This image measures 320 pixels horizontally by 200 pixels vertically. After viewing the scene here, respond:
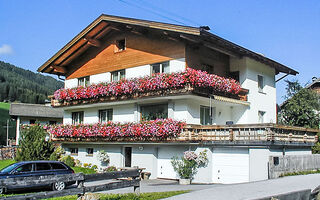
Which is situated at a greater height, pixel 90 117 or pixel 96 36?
pixel 96 36

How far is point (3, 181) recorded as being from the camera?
9.98 meters

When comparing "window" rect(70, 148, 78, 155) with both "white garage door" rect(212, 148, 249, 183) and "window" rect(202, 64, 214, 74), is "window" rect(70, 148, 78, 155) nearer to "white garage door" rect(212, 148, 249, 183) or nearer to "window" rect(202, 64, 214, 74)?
"window" rect(202, 64, 214, 74)

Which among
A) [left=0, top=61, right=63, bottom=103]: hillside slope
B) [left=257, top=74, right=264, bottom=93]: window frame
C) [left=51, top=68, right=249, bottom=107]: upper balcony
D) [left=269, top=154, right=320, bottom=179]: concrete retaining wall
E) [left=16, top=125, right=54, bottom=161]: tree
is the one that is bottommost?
[left=269, top=154, right=320, bottom=179]: concrete retaining wall

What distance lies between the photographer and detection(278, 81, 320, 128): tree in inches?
1308

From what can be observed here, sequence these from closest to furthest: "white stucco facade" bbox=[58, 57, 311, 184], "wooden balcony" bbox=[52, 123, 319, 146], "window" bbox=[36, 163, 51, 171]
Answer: "window" bbox=[36, 163, 51, 171], "wooden balcony" bbox=[52, 123, 319, 146], "white stucco facade" bbox=[58, 57, 311, 184]

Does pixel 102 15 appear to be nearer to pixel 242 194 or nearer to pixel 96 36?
pixel 96 36

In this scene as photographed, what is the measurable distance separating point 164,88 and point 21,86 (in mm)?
116606

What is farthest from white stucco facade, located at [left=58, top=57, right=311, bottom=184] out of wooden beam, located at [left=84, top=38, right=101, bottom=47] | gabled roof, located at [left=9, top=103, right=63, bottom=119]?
gabled roof, located at [left=9, top=103, right=63, bottom=119]

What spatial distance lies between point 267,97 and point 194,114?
28.8 ft

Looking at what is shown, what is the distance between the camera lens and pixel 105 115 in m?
29.6

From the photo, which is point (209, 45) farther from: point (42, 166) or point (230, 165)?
point (42, 166)

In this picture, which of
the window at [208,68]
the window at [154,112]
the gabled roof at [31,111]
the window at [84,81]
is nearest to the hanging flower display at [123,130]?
the window at [154,112]

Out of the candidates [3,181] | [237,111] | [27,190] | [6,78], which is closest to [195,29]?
[237,111]

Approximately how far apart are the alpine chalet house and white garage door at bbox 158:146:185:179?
2.6 inches
